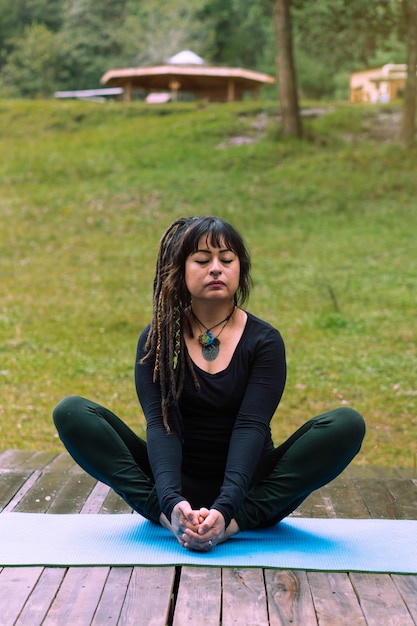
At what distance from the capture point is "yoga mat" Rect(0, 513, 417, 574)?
2809 mm

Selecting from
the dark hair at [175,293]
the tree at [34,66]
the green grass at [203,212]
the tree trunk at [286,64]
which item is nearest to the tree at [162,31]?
the tree at [34,66]

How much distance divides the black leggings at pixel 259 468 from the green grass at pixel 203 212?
2.44m

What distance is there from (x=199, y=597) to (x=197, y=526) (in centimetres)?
31

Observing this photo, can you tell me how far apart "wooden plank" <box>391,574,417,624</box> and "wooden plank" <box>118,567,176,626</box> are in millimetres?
617

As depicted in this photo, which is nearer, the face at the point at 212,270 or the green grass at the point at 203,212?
the face at the point at 212,270

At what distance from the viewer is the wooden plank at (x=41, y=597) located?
7.92ft

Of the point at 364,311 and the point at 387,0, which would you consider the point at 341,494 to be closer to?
the point at 364,311

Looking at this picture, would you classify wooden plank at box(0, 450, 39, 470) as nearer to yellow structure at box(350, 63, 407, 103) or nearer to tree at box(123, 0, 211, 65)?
yellow structure at box(350, 63, 407, 103)

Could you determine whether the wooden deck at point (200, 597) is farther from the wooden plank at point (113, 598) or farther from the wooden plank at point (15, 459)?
the wooden plank at point (15, 459)

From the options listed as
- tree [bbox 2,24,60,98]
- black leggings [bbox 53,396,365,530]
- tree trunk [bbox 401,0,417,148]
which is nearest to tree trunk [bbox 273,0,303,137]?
tree trunk [bbox 401,0,417,148]

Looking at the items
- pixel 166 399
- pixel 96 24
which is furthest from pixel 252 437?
pixel 96 24

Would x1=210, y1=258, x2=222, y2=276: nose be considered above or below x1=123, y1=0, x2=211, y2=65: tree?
below

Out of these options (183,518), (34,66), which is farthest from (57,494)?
(34,66)

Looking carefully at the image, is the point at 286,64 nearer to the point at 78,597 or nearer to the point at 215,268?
the point at 215,268
